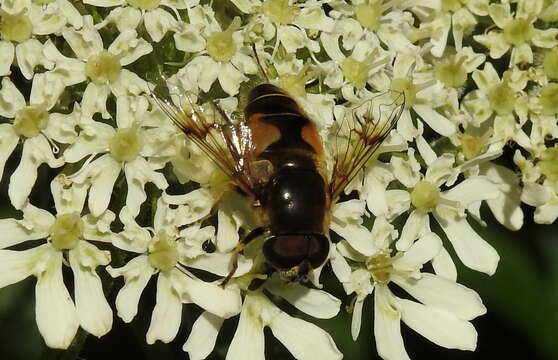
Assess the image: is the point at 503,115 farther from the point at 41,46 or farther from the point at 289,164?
the point at 41,46

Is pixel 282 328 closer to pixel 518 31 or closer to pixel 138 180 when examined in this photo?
pixel 138 180

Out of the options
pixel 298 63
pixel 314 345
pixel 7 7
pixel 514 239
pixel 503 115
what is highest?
pixel 7 7

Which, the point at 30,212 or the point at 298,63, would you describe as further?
the point at 298,63

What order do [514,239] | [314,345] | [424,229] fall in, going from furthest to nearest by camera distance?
[514,239] < [424,229] < [314,345]

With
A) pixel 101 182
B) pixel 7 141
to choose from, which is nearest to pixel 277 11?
pixel 101 182

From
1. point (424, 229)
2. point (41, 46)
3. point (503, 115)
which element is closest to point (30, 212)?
point (41, 46)

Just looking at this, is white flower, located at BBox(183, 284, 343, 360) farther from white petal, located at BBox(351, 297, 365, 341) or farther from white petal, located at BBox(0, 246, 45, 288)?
white petal, located at BBox(0, 246, 45, 288)

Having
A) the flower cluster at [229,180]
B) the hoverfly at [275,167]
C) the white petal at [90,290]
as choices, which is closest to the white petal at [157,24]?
the flower cluster at [229,180]
